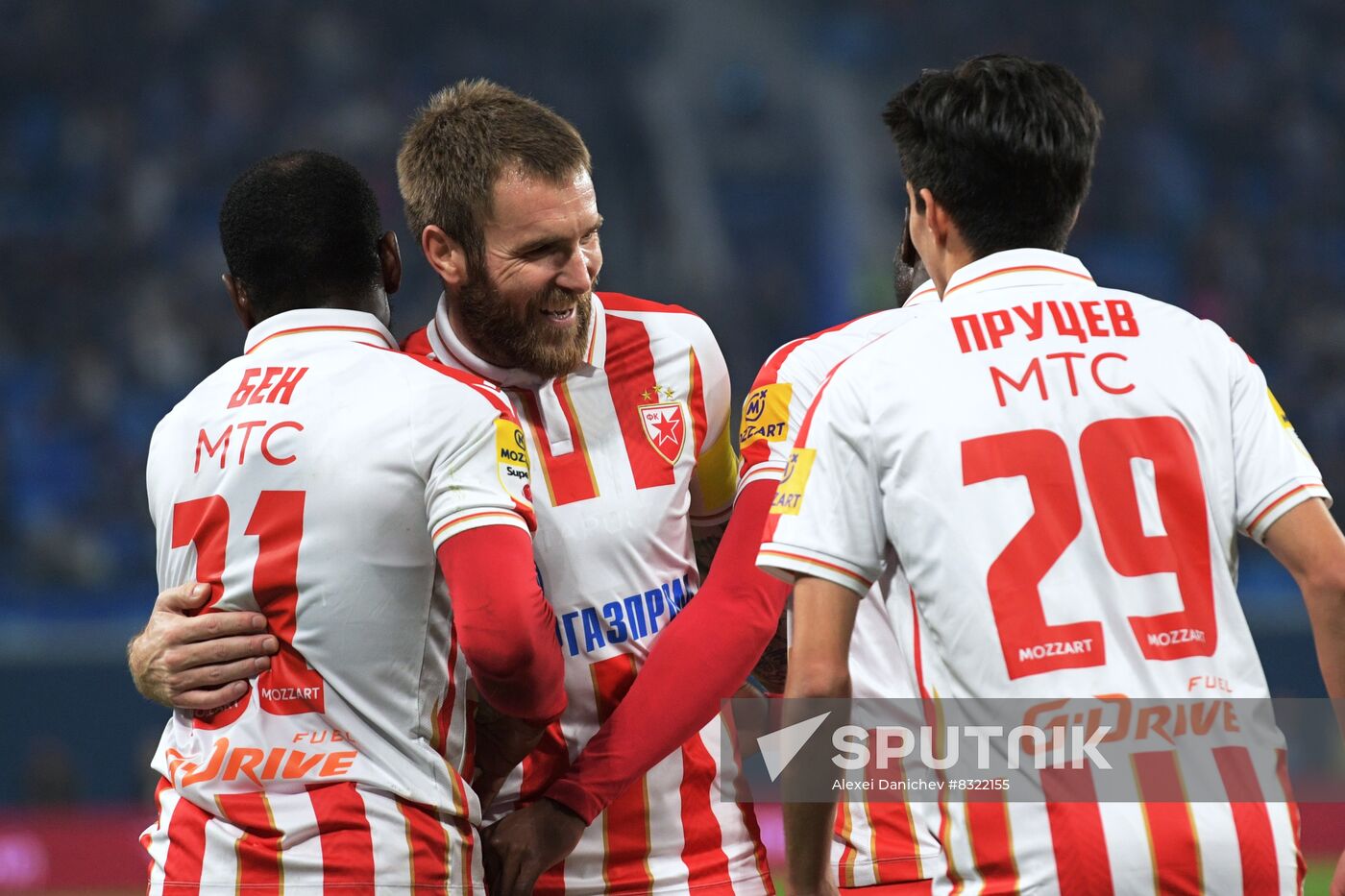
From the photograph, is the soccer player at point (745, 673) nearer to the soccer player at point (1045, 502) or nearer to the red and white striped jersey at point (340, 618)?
the red and white striped jersey at point (340, 618)

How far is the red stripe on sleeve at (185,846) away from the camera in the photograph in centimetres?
256

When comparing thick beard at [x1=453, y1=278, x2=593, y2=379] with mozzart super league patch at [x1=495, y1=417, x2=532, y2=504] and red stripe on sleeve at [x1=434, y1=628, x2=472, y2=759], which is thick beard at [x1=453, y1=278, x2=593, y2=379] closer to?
mozzart super league patch at [x1=495, y1=417, x2=532, y2=504]

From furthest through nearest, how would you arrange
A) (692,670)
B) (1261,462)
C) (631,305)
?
(631,305) → (692,670) → (1261,462)


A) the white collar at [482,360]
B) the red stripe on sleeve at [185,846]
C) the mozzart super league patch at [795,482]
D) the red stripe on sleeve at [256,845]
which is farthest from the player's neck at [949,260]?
the red stripe on sleeve at [185,846]

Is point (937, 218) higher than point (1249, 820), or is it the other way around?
point (937, 218)

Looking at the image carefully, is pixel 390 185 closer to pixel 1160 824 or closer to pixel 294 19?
pixel 294 19

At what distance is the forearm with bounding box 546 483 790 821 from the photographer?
280 centimetres

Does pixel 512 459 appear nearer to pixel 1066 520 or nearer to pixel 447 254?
pixel 447 254

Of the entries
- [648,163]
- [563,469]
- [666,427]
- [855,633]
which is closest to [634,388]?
[666,427]

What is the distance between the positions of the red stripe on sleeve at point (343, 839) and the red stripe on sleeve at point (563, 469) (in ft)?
2.40

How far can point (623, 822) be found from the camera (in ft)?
9.66

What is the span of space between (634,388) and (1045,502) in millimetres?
1169

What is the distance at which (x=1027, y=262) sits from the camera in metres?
2.29

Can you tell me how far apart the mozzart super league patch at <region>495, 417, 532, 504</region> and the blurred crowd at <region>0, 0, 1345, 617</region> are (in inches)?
364
